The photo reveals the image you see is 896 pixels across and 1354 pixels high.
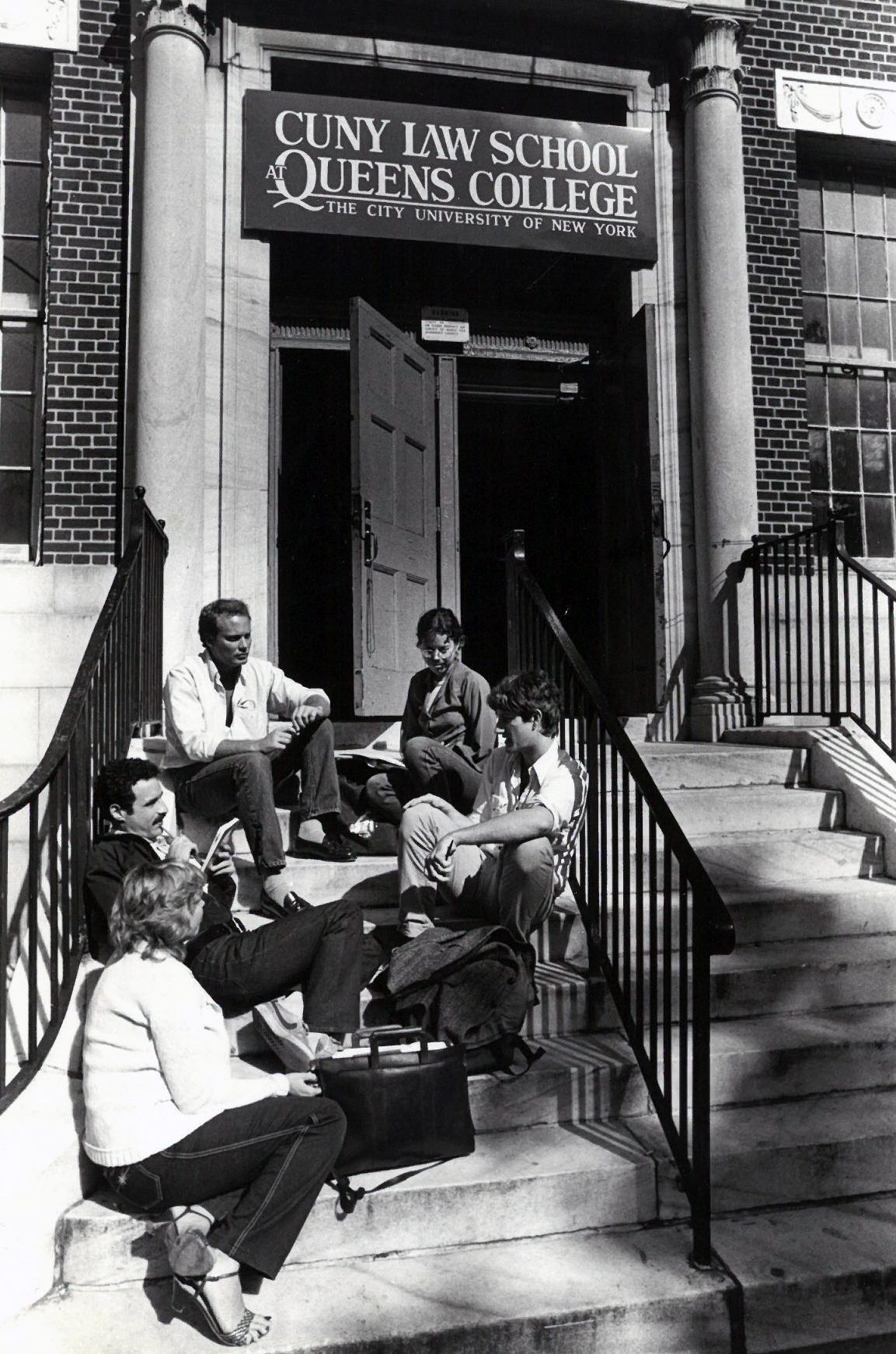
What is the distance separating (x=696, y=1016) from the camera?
3162 mm

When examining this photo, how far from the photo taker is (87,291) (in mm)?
6934

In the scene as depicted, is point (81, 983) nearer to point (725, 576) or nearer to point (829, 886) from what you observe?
point (829, 886)

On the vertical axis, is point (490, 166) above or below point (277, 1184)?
above

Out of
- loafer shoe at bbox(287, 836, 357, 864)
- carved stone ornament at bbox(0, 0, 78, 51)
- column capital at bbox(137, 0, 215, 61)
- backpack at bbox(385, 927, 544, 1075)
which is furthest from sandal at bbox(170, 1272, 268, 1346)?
carved stone ornament at bbox(0, 0, 78, 51)

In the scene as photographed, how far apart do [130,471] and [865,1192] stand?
5.33m

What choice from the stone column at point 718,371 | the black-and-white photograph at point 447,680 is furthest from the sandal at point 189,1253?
the stone column at point 718,371

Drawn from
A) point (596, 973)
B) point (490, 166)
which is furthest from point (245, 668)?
point (490, 166)

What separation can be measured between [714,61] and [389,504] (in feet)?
12.4

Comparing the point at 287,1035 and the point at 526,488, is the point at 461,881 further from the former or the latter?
the point at 526,488

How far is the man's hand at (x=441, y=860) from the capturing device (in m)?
3.94

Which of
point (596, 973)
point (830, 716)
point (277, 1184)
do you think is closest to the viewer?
point (277, 1184)

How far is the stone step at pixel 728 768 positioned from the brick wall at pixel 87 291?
356 cm

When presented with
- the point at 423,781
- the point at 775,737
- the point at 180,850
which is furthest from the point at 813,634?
the point at 180,850

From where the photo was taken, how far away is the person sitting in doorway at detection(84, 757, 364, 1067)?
3.59 meters
